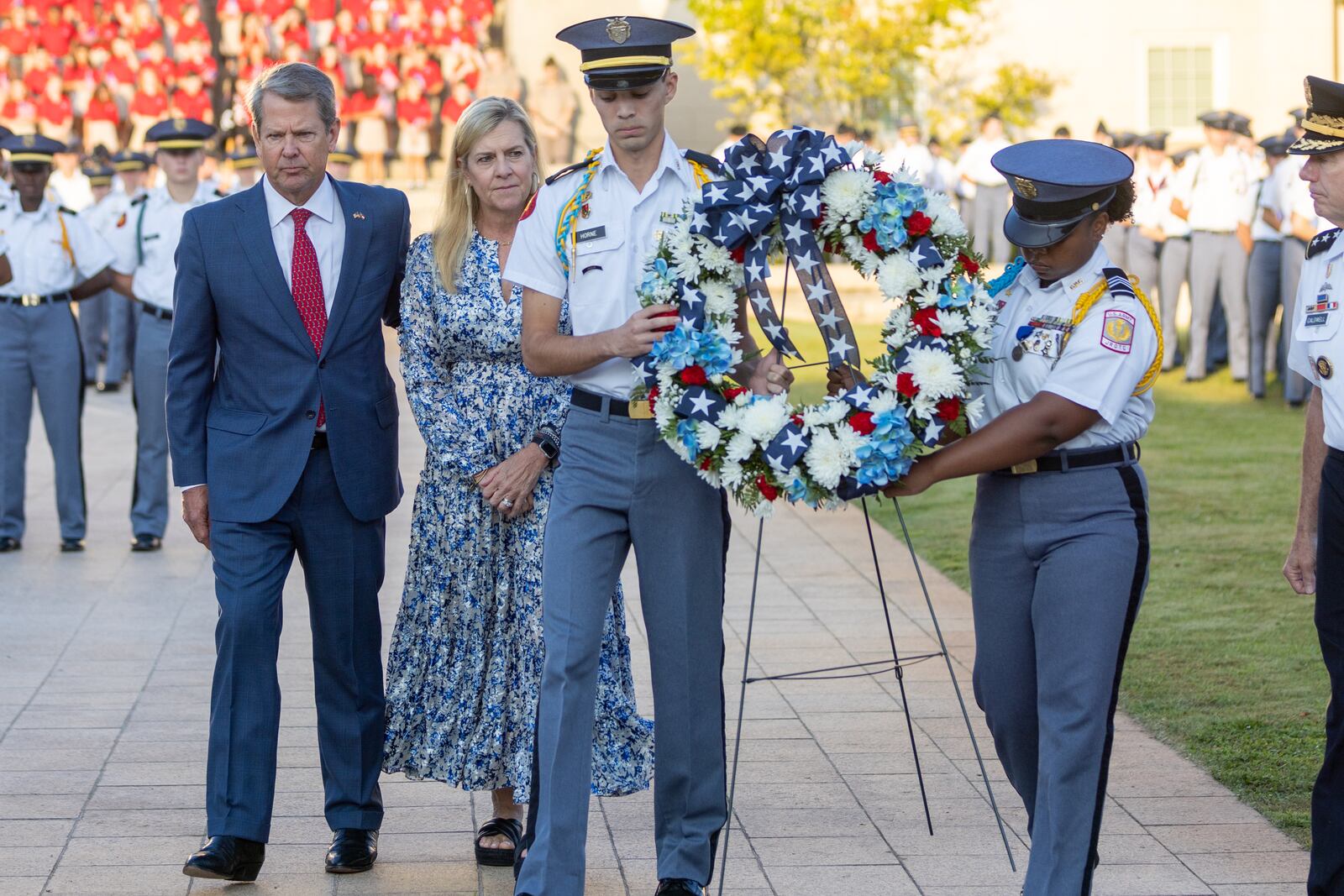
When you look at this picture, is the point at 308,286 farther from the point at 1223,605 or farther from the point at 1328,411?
the point at 1223,605

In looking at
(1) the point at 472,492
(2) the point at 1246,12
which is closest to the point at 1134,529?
(1) the point at 472,492

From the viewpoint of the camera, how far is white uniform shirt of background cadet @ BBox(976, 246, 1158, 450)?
4059 millimetres

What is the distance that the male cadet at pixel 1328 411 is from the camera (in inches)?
172

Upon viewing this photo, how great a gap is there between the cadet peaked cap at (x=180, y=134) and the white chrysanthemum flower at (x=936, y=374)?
24.5ft

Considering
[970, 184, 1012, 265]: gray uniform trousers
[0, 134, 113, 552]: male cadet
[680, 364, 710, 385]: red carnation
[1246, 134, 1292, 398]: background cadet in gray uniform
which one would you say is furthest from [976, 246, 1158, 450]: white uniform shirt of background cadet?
[970, 184, 1012, 265]: gray uniform trousers

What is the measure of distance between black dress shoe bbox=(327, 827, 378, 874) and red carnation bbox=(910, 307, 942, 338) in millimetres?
2173

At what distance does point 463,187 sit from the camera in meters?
5.11

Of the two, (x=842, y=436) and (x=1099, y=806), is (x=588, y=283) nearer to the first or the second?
(x=842, y=436)

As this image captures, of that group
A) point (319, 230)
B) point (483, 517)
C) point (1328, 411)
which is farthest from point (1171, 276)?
point (319, 230)

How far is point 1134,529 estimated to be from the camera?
13.8 ft

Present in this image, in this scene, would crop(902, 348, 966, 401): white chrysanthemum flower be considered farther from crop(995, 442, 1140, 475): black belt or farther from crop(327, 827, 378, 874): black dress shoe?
crop(327, 827, 378, 874): black dress shoe

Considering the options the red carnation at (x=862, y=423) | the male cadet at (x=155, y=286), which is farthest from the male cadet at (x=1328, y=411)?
the male cadet at (x=155, y=286)

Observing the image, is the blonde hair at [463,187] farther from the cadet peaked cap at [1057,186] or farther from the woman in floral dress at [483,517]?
the cadet peaked cap at [1057,186]

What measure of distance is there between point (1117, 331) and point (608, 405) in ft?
4.13
